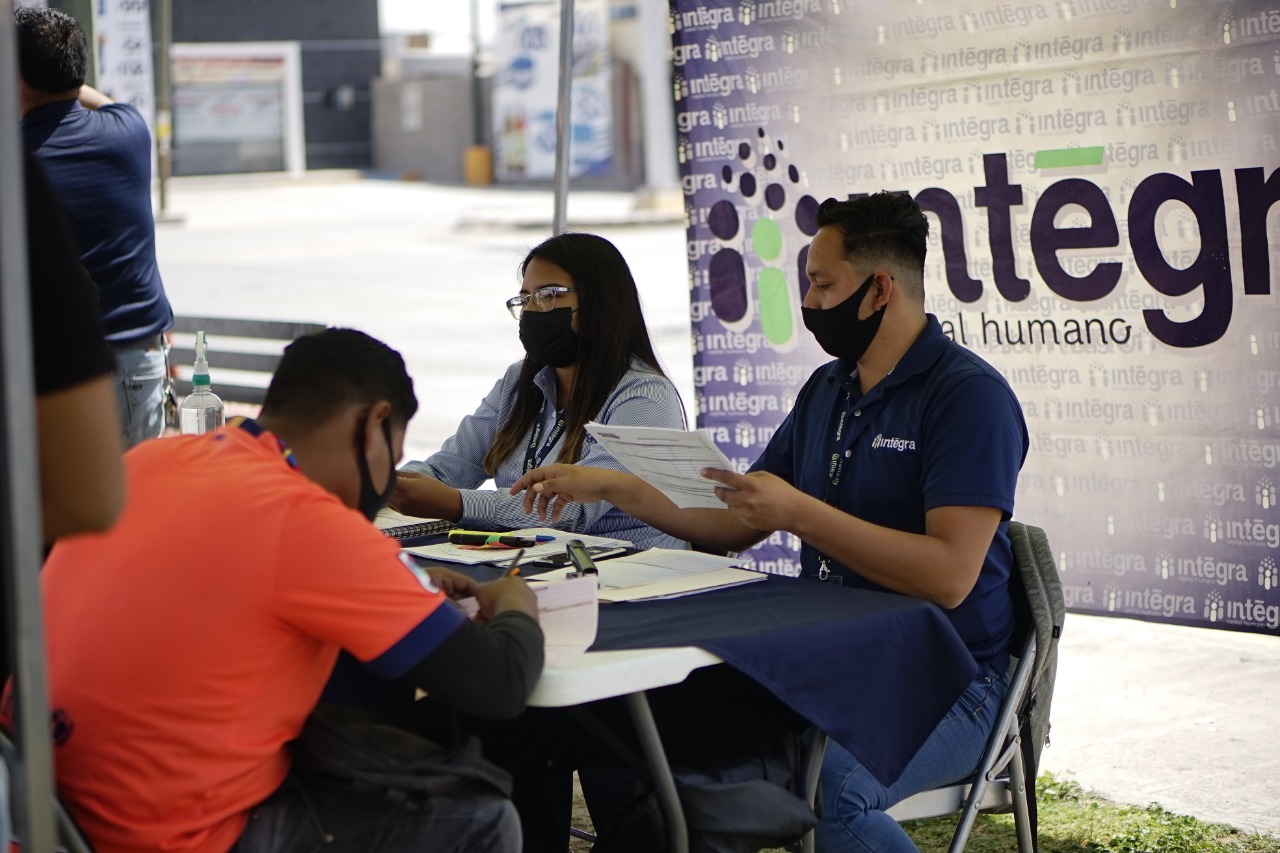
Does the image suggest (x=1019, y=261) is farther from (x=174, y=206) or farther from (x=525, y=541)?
(x=174, y=206)

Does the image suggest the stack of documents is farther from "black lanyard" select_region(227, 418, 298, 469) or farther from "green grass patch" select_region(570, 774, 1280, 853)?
"green grass patch" select_region(570, 774, 1280, 853)

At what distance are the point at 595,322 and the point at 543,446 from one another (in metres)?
0.33

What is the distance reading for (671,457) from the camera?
270cm

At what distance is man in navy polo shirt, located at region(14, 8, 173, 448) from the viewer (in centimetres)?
391

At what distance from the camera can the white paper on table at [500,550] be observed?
9.46 ft

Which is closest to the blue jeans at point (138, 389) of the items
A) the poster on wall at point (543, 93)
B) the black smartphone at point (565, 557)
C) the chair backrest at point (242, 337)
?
the black smartphone at point (565, 557)

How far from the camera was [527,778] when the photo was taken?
2961 mm

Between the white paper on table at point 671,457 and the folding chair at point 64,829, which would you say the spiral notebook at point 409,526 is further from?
the folding chair at point 64,829

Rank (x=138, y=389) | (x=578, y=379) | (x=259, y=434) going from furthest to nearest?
(x=138, y=389) < (x=578, y=379) < (x=259, y=434)

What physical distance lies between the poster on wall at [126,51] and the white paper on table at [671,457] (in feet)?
15.7

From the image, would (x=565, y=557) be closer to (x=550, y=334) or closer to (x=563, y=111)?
(x=550, y=334)

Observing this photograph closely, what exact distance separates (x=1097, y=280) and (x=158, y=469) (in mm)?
2682

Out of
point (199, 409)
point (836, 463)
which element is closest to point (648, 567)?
point (836, 463)

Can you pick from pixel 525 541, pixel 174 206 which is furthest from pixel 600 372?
pixel 174 206
